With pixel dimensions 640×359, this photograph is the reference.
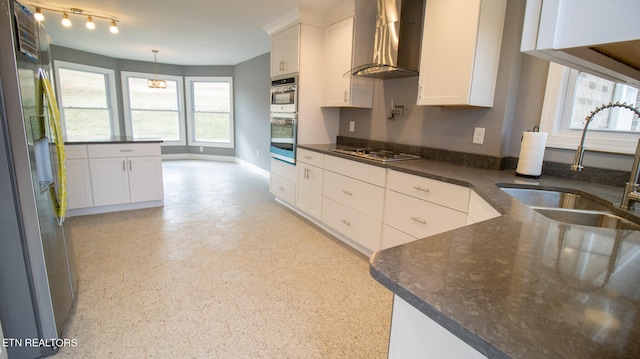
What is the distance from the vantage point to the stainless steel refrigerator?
1.27 m

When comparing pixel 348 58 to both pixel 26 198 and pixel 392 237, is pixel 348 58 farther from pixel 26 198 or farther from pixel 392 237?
pixel 26 198

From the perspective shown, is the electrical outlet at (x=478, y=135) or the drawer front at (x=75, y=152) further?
the drawer front at (x=75, y=152)

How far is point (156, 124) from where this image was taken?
7.16 metres

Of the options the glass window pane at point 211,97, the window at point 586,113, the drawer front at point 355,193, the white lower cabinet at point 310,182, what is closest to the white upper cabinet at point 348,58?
the white lower cabinet at point 310,182

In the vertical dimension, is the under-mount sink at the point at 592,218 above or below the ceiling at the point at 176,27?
below

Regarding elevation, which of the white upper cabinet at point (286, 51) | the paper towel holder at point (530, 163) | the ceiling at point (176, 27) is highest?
the ceiling at point (176, 27)

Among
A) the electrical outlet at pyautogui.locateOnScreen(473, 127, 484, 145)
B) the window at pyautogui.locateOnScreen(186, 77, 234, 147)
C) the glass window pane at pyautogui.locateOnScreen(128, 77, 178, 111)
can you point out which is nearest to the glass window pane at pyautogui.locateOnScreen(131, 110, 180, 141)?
the glass window pane at pyautogui.locateOnScreen(128, 77, 178, 111)

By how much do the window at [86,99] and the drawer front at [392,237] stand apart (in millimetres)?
5959

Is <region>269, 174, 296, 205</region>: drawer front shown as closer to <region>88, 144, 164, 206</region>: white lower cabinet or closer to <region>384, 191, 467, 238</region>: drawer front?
<region>88, 144, 164, 206</region>: white lower cabinet

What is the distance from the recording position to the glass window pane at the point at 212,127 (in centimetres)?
739

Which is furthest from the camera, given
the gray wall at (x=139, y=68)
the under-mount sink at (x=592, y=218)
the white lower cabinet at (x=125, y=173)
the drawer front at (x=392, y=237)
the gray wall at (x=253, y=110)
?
the gray wall at (x=253, y=110)

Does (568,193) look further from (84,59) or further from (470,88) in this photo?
(84,59)

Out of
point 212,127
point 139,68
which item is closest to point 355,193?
point 212,127

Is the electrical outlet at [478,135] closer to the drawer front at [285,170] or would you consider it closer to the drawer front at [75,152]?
the drawer front at [285,170]
